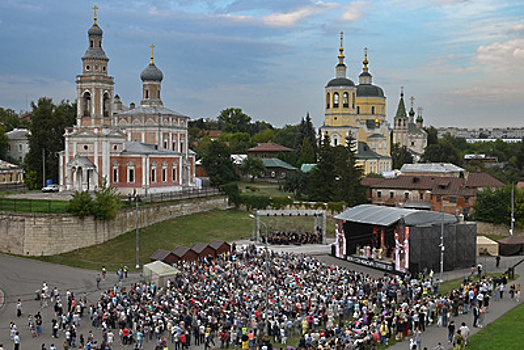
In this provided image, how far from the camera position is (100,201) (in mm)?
39344

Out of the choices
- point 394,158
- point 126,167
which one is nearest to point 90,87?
point 126,167

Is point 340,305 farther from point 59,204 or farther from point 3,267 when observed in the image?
point 59,204

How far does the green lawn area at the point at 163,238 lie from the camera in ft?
122

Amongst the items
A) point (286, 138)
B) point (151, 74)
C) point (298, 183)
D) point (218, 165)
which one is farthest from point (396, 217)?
point (286, 138)

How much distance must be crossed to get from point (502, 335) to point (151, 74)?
47.1 meters

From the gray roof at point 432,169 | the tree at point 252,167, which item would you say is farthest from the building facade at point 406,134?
the tree at point 252,167

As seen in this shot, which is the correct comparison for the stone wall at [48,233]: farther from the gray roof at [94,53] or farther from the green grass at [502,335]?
the green grass at [502,335]

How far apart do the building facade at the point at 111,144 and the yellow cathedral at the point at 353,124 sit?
30930 millimetres

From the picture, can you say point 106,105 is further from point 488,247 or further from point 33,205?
point 488,247

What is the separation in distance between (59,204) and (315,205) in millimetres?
24334

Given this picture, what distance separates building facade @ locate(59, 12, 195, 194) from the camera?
158 feet

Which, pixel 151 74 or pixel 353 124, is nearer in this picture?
pixel 151 74

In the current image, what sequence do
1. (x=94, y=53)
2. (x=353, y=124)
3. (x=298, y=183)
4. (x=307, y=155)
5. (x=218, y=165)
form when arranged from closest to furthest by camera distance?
1. (x=94, y=53)
2. (x=298, y=183)
3. (x=218, y=165)
4. (x=307, y=155)
5. (x=353, y=124)

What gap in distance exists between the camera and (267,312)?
73.7 feet
